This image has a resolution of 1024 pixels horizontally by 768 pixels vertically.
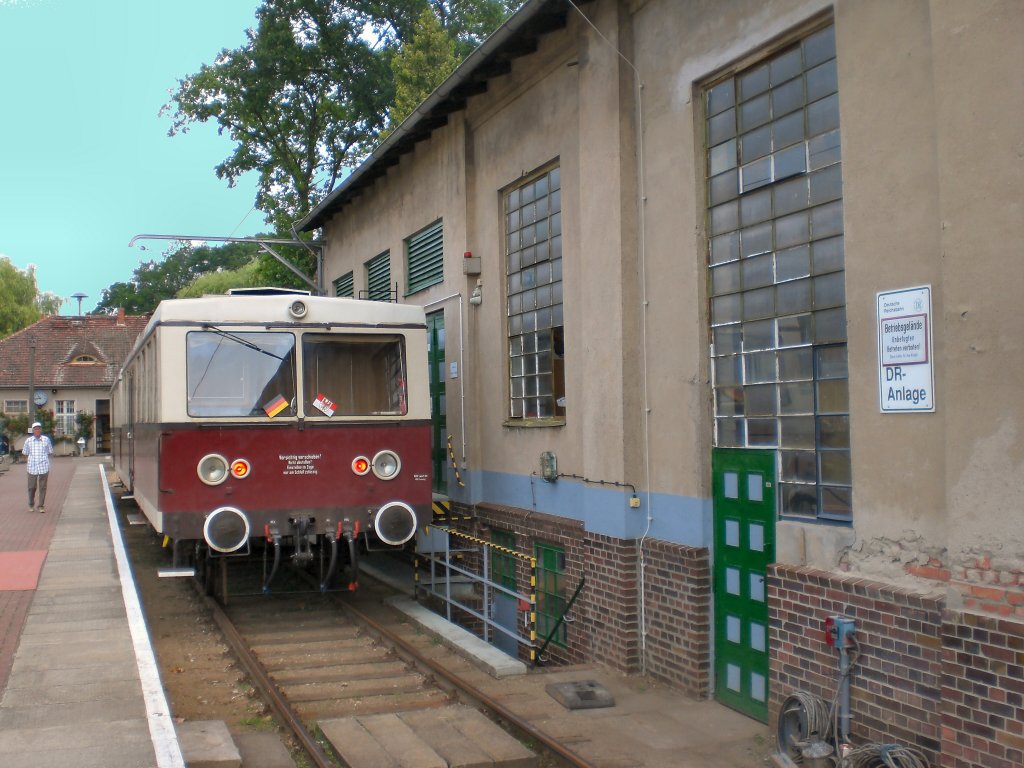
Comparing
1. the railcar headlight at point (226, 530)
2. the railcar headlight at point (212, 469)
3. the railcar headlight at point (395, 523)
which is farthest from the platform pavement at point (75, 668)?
the railcar headlight at point (395, 523)

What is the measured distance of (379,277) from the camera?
1667 centimetres

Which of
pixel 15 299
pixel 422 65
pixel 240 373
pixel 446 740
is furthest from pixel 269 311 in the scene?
pixel 15 299

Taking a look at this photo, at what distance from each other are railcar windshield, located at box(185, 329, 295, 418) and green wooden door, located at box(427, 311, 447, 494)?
12.2 feet

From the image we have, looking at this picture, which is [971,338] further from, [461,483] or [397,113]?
[397,113]

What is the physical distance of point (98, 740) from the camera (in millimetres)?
5758

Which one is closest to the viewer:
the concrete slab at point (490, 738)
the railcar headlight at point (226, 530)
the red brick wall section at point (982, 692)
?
the red brick wall section at point (982, 692)

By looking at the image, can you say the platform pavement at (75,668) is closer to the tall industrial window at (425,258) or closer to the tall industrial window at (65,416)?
the tall industrial window at (425,258)

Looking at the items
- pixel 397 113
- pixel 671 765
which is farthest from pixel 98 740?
pixel 397 113

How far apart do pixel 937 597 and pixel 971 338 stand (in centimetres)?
141

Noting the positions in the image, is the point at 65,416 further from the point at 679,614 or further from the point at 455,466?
the point at 679,614

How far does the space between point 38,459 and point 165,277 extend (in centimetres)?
6657

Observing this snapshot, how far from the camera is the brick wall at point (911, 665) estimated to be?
4902 mm

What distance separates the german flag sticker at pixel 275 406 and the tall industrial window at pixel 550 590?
2940 mm

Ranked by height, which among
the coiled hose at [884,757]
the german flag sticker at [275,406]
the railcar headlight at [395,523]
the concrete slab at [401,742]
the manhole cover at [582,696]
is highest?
the german flag sticker at [275,406]
